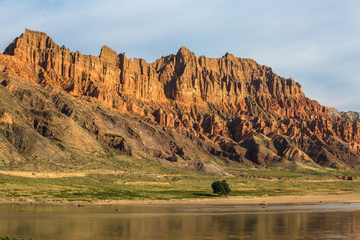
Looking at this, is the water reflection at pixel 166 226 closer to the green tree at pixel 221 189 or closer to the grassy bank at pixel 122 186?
the grassy bank at pixel 122 186

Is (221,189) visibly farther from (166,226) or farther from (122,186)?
(166,226)

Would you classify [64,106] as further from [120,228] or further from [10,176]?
[120,228]

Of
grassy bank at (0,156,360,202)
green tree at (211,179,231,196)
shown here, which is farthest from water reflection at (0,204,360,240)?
green tree at (211,179,231,196)

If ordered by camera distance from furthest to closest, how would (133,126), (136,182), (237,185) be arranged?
(133,126) < (237,185) < (136,182)

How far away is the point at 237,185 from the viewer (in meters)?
125

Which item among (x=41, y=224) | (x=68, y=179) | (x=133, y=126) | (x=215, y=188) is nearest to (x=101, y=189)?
(x=68, y=179)

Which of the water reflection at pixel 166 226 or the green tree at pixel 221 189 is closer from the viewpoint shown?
the water reflection at pixel 166 226

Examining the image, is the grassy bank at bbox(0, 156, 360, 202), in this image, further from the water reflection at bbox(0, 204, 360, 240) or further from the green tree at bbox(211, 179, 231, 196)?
the water reflection at bbox(0, 204, 360, 240)

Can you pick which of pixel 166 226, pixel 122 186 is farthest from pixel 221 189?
pixel 166 226

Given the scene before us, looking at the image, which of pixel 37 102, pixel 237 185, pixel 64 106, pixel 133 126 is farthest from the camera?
pixel 133 126

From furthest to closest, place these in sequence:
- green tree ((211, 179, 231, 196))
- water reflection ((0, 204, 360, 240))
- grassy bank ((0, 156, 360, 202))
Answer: green tree ((211, 179, 231, 196))
grassy bank ((0, 156, 360, 202))
water reflection ((0, 204, 360, 240))

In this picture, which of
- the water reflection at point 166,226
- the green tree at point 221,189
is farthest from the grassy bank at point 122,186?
the water reflection at point 166,226

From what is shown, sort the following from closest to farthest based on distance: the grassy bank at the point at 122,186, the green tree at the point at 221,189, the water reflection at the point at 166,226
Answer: the water reflection at the point at 166,226, the grassy bank at the point at 122,186, the green tree at the point at 221,189

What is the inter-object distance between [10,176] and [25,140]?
25324 millimetres
